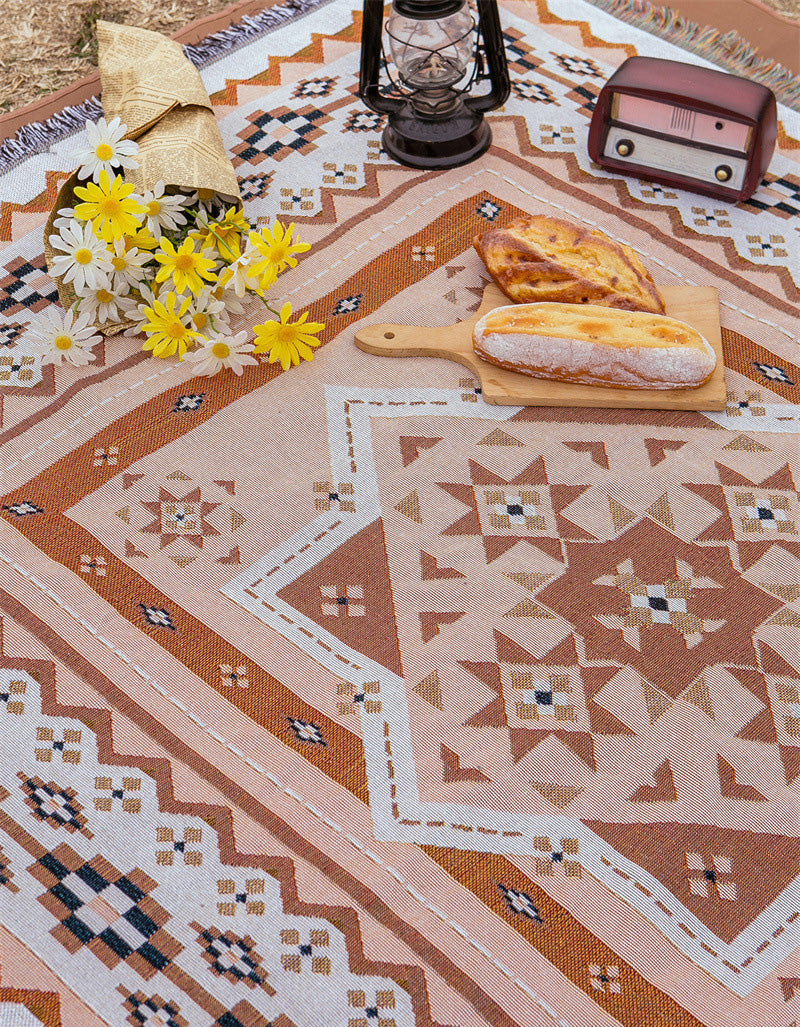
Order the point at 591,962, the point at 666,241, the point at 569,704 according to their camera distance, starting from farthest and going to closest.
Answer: the point at 666,241 < the point at 569,704 < the point at 591,962

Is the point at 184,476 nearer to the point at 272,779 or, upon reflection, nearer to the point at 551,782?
the point at 272,779

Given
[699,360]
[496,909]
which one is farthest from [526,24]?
[496,909]

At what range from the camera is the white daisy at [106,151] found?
1.22 metres

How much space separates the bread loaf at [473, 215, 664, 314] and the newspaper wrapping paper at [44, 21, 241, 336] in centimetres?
35

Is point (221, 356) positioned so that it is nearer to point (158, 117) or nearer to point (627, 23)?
point (158, 117)

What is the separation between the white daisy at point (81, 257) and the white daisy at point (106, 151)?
2.8 inches

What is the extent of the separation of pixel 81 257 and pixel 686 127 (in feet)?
2.56

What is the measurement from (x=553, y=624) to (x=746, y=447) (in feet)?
1.03

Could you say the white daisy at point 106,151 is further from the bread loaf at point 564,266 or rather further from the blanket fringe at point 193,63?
the bread loaf at point 564,266

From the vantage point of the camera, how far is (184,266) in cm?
118

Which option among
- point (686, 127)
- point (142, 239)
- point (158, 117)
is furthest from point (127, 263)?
point (686, 127)

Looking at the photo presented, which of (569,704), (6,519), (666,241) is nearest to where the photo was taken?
(569,704)

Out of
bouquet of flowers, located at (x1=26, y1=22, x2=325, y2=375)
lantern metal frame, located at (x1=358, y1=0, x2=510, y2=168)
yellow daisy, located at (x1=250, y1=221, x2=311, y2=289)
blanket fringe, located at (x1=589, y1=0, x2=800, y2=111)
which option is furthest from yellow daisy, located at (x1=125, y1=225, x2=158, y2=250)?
blanket fringe, located at (x1=589, y1=0, x2=800, y2=111)

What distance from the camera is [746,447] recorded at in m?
1.15
